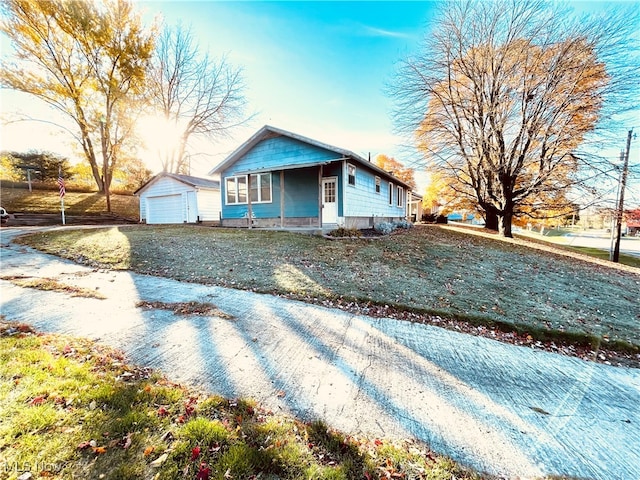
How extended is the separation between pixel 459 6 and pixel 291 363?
16815 mm

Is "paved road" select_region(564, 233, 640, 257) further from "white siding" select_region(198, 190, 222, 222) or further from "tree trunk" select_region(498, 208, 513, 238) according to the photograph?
"white siding" select_region(198, 190, 222, 222)

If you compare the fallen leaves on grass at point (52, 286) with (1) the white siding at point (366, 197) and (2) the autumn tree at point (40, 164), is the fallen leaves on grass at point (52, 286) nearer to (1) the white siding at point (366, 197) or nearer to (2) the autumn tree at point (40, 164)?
(1) the white siding at point (366, 197)

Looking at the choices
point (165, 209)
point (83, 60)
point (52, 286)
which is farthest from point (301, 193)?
point (83, 60)

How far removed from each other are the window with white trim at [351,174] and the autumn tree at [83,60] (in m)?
19.5

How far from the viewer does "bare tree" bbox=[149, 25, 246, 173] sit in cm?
2386

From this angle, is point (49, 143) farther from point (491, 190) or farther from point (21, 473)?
point (491, 190)

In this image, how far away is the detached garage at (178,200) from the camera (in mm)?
18094

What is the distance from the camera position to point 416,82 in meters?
13.8

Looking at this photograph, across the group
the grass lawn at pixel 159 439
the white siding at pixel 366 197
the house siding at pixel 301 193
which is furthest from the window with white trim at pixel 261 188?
the grass lawn at pixel 159 439

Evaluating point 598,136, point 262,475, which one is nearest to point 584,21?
point 598,136

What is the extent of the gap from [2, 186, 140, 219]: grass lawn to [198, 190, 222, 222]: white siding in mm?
7969

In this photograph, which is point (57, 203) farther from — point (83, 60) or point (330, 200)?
point (330, 200)

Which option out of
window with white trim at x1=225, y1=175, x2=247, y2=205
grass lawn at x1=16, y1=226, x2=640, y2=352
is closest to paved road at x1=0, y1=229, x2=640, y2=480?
grass lawn at x1=16, y1=226, x2=640, y2=352

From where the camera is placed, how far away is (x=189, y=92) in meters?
25.2
